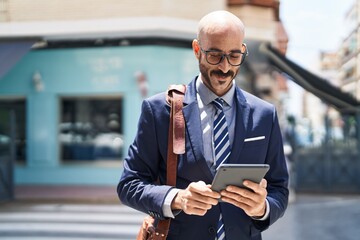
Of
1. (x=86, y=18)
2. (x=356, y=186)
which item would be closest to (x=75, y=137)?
(x=86, y=18)

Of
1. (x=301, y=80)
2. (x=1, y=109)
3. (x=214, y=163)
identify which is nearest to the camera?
(x=214, y=163)

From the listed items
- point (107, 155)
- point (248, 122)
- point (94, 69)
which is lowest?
point (107, 155)

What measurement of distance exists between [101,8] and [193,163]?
9697mm

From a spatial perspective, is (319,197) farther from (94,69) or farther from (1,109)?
(1,109)

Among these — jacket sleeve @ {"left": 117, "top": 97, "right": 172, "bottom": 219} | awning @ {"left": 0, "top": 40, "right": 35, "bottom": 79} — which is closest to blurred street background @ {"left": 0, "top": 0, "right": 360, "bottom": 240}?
awning @ {"left": 0, "top": 40, "right": 35, "bottom": 79}

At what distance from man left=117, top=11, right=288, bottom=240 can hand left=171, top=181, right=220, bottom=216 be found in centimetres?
2

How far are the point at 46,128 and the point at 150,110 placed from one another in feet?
34.2

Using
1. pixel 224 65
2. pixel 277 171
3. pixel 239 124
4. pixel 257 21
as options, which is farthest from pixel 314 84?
pixel 224 65

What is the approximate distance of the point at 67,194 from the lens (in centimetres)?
1030

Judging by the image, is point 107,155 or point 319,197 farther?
point 107,155

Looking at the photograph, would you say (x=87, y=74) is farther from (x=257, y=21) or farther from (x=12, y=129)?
(x=257, y=21)

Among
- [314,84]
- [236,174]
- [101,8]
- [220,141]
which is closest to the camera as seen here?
[236,174]

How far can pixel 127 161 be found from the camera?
1812mm

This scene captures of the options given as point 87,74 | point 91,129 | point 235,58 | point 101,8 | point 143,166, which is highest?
point 101,8
